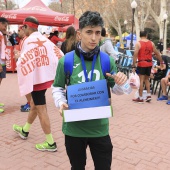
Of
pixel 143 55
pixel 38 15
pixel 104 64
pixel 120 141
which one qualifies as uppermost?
pixel 38 15

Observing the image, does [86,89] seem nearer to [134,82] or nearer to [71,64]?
[71,64]

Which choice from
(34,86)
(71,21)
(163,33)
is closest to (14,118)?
(34,86)

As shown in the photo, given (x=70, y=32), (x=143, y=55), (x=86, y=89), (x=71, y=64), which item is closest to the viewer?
(x=86, y=89)

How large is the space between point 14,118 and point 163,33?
19362 mm

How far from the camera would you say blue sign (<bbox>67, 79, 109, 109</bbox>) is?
2.00 metres

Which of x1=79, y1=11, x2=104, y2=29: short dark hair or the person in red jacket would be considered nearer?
x1=79, y1=11, x2=104, y2=29: short dark hair

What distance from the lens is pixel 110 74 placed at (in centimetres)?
207

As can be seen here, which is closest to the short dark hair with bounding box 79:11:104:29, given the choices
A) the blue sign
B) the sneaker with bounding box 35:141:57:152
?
the blue sign

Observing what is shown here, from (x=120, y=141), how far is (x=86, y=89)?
7.85 feet

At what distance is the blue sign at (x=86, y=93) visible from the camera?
2.00 m

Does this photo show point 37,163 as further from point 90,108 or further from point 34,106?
point 90,108

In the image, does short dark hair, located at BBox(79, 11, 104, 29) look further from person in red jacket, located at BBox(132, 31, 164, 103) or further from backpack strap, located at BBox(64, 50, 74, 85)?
person in red jacket, located at BBox(132, 31, 164, 103)

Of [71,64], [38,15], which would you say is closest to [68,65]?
[71,64]

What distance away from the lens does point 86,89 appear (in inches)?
78.8
